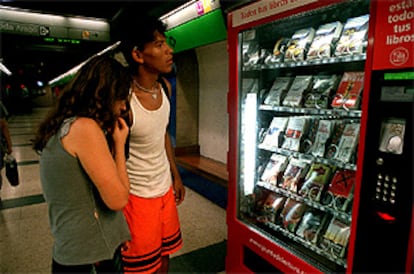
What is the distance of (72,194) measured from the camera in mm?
1021

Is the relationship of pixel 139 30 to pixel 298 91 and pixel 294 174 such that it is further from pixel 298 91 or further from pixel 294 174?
pixel 294 174

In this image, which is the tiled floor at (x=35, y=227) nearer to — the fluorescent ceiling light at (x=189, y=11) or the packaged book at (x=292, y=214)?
the packaged book at (x=292, y=214)

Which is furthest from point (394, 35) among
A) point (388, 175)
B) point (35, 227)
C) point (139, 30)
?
point (35, 227)

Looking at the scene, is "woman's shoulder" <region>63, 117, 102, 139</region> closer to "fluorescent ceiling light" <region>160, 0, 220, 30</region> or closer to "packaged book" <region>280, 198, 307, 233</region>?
"packaged book" <region>280, 198, 307, 233</region>

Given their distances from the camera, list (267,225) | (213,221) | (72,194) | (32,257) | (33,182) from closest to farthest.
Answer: (72,194) → (267,225) → (32,257) → (213,221) → (33,182)

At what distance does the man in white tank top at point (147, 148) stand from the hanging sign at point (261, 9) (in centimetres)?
53

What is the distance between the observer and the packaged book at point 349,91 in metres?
1.53

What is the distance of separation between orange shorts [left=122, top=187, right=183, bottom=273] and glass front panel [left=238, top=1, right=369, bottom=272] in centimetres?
64

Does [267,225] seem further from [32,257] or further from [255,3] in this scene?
[32,257]

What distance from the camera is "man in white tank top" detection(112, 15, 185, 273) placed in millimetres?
1447

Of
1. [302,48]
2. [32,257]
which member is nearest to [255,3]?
[302,48]

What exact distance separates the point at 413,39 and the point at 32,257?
296 centimetres

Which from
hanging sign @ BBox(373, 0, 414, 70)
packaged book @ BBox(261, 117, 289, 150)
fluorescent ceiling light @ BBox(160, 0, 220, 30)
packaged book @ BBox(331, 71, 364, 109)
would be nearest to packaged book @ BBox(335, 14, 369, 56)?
packaged book @ BBox(331, 71, 364, 109)

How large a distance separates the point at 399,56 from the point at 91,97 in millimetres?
1174
